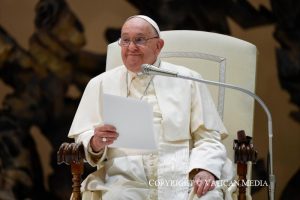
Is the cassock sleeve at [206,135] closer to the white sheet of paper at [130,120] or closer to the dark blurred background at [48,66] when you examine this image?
the white sheet of paper at [130,120]

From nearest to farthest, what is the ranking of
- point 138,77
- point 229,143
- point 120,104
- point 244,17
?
point 120,104
point 138,77
point 229,143
point 244,17

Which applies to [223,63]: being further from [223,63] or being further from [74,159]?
[74,159]

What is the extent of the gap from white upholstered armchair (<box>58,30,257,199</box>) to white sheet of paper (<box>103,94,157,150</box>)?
1042 millimetres

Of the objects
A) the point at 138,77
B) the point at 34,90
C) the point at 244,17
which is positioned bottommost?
the point at 138,77

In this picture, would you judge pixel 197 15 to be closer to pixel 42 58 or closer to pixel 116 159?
pixel 42 58

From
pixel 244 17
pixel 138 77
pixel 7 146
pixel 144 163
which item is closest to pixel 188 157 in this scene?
pixel 144 163

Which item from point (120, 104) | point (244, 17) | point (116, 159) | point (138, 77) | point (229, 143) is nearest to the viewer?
point (120, 104)

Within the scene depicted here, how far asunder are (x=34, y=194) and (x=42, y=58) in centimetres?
122

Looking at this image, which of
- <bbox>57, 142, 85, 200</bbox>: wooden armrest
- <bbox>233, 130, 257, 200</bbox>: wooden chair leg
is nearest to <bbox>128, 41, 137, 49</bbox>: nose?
<bbox>57, 142, 85, 200</bbox>: wooden armrest

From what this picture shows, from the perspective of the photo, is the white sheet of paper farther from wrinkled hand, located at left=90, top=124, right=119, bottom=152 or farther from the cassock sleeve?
the cassock sleeve

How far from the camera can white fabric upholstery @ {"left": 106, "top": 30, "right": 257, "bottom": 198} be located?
13.7 feet

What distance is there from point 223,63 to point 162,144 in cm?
88

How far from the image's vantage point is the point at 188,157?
12.0ft

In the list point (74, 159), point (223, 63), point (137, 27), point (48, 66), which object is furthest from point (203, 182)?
point (48, 66)
